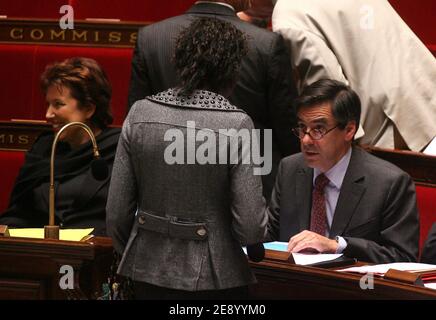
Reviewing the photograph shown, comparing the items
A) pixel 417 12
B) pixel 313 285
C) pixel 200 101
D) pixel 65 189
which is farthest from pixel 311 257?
pixel 417 12

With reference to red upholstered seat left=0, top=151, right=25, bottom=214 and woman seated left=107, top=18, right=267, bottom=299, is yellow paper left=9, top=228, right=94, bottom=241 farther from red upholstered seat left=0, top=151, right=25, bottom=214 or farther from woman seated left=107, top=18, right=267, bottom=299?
red upholstered seat left=0, top=151, right=25, bottom=214

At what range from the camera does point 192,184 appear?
223 cm

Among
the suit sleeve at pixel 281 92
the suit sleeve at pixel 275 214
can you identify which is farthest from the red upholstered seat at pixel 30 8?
the suit sleeve at pixel 275 214

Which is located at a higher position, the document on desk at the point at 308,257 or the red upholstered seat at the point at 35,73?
the red upholstered seat at the point at 35,73

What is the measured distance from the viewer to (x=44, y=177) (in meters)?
3.48

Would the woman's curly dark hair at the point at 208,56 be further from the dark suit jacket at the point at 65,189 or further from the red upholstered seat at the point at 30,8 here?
the red upholstered seat at the point at 30,8

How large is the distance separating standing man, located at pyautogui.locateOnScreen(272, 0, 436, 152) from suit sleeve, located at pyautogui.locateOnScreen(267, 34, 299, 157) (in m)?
0.29

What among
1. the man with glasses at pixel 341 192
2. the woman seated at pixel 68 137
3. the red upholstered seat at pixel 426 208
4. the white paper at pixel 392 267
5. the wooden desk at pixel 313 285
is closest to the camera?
the wooden desk at pixel 313 285

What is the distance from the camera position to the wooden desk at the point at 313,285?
2.37 m

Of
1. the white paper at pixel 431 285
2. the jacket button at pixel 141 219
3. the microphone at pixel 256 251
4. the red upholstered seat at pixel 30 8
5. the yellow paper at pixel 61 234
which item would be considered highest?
the red upholstered seat at pixel 30 8

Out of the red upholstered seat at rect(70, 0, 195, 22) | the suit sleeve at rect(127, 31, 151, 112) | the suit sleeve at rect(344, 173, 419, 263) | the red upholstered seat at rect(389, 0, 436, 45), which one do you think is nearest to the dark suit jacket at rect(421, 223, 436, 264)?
the suit sleeve at rect(344, 173, 419, 263)
